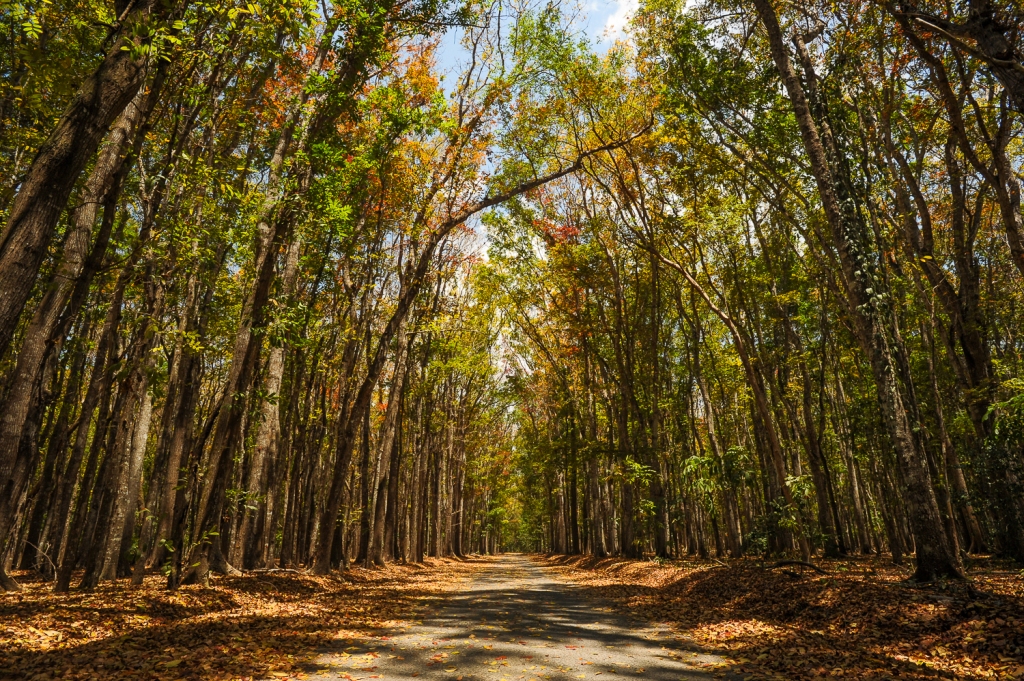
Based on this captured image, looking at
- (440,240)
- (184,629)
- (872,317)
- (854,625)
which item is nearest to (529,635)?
(854,625)

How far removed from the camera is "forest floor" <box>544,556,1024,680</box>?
5457mm

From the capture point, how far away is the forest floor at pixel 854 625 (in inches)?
215

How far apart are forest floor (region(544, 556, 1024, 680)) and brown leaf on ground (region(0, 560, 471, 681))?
16.8 feet

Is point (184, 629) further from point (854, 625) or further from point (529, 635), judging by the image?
point (854, 625)

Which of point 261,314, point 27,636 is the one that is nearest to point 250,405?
point 261,314

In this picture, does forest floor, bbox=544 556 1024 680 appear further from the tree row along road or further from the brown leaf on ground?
the brown leaf on ground

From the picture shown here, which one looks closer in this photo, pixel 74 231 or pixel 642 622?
pixel 74 231

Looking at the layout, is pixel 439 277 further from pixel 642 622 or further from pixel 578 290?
pixel 642 622

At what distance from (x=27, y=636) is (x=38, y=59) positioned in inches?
317

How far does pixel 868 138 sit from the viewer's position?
12742 millimetres

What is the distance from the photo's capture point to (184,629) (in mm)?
6672

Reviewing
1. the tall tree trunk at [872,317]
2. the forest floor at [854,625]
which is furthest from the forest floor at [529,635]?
the tall tree trunk at [872,317]

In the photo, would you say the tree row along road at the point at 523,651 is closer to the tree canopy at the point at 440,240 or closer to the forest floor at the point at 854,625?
the forest floor at the point at 854,625

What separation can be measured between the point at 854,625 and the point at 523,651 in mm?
4513
